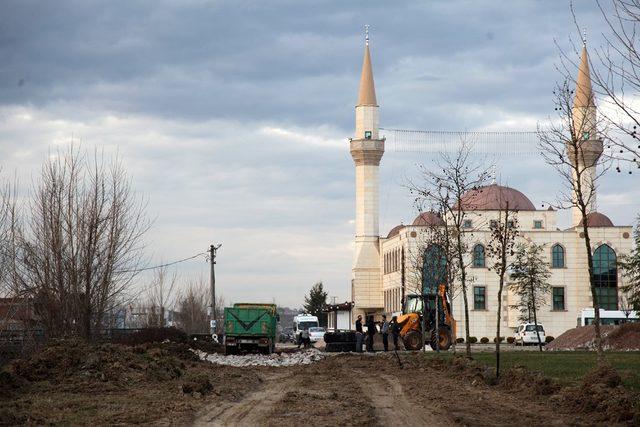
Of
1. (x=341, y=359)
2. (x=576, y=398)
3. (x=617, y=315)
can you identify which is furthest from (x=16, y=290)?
(x=617, y=315)

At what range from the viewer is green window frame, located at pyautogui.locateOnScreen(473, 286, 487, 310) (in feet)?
278

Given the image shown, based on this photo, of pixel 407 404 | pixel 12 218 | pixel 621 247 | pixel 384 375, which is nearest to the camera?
pixel 407 404

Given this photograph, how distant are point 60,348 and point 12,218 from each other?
6249 mm

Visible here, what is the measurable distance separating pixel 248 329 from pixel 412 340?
A: 25.6 feet

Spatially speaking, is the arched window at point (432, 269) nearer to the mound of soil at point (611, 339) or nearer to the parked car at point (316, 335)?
the mound of soil at point (611, 339)

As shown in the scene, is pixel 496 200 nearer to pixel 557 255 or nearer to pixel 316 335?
pixel 557 255

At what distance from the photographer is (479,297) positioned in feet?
279

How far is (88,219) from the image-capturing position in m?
35.2

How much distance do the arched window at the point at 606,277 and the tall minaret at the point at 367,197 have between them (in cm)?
2140

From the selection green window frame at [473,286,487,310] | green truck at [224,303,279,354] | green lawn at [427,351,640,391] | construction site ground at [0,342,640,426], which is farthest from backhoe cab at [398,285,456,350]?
green window frame at [473,286,487,310]

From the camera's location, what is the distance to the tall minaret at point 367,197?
9338cm

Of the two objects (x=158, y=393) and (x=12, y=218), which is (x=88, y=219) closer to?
(x=12, y=218)

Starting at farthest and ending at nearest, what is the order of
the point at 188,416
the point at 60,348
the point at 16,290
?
the point at 16,290
the point at 60,348
the point at 188,416

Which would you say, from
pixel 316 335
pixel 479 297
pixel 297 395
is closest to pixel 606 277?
pixel 479 297
